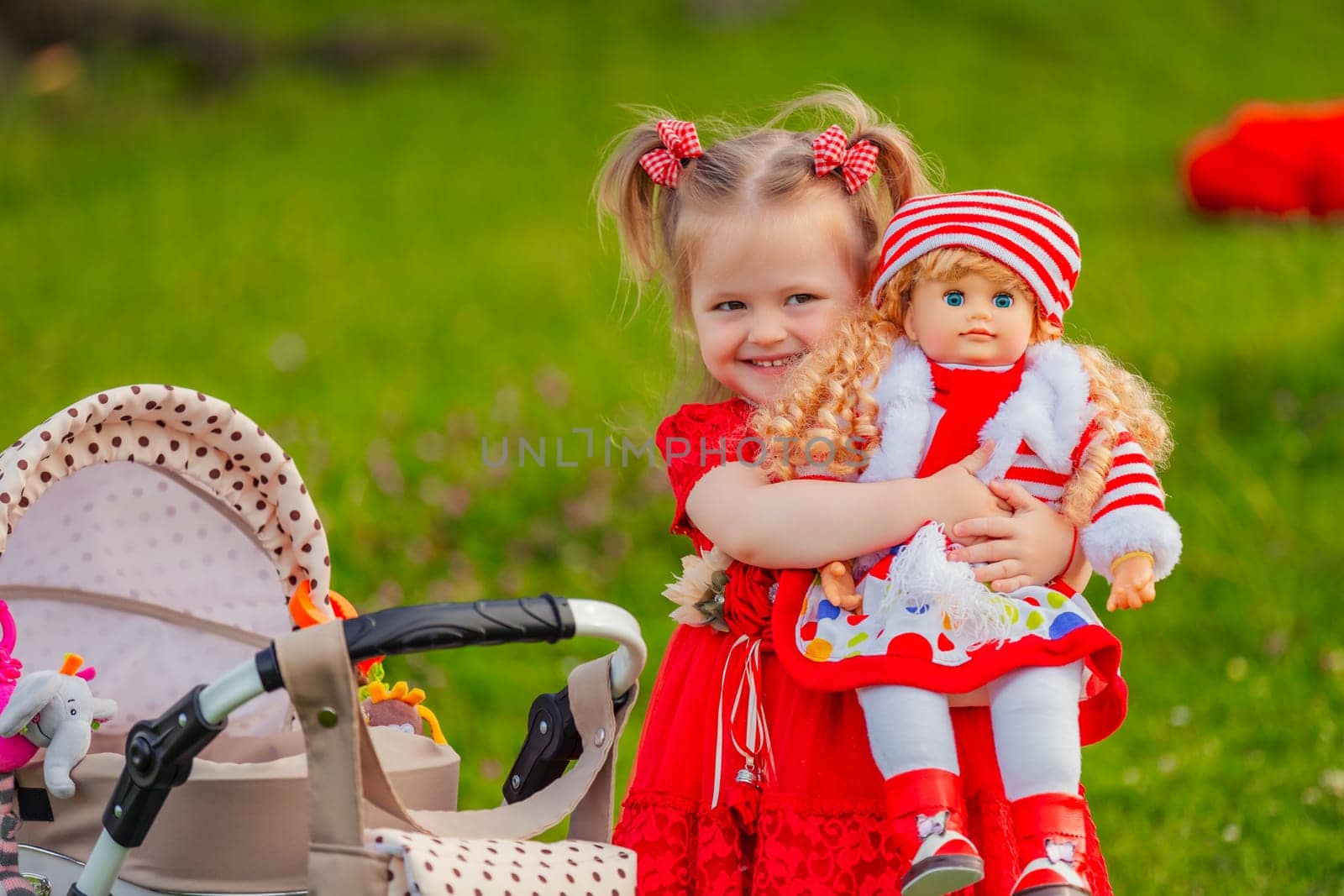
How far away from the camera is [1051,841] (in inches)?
76.3

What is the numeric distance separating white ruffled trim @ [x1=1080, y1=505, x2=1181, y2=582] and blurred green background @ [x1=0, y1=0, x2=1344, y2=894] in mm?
937

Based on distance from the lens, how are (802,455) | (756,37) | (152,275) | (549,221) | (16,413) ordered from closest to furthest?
(802,455) → (16,413) → (152,275) → (549,221) → (756,37)

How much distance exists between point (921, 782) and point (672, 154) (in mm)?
1148

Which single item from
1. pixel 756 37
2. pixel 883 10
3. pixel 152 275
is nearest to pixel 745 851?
pixel 152 275

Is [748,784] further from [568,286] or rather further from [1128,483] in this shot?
[568,286]

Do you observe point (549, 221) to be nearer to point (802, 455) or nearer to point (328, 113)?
point (328, 113)

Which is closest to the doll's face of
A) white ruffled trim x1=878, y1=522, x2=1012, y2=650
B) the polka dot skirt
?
white ruffled trim x1=878, y1=522, x2=1012, y2=650

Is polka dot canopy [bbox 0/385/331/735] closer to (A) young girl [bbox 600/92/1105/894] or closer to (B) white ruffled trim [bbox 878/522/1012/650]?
(A) young girl [bbox 600/92/1105/894]

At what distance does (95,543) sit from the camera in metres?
2.61

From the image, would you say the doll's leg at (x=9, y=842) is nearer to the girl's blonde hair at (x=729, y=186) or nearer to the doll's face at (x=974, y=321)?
the girl's blonde hair at (x=729, y=186)

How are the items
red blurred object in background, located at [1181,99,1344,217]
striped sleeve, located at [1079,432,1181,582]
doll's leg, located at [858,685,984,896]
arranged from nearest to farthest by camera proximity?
doll's leg, located at [858,685,984,896]
striped sleeve, located at [1079,432,1181,582]
red blurred object in background, located at [1181,99,1344,217]

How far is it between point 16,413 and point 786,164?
413cm

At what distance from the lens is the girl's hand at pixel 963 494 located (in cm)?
210

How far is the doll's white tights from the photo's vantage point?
1961mm
